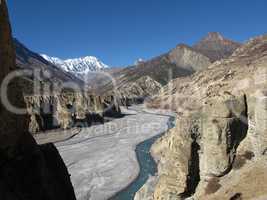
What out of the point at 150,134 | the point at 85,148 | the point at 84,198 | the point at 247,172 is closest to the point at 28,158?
the point at 247,172

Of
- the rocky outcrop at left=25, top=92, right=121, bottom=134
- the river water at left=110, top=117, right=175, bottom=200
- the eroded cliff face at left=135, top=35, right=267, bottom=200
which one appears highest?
the rocky outcrop at left=25, top=92, right=121, bottom=134

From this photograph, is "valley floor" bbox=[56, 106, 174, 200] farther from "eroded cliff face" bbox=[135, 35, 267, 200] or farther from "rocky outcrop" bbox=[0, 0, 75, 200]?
"rocky outcrop" bbox=[0, 0, 75, 200]

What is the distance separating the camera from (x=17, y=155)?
64.3 ft

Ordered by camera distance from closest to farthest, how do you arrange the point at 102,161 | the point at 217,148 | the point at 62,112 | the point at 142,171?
1. the point at 217,148
2. the point at 142,171
3. the point at 102,161
4. the point at 62,112

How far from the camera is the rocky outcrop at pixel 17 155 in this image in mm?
18531

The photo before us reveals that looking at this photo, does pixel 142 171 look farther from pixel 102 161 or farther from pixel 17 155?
pixel 17 155

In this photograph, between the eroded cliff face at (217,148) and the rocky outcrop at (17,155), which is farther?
the eroded cliff face at (217,148)

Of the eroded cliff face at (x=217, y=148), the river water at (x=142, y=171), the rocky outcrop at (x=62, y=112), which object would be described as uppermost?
the rocky outcrop at (x=62, y=112)

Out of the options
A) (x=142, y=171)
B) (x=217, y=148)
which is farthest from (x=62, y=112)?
(x=217, y=148)

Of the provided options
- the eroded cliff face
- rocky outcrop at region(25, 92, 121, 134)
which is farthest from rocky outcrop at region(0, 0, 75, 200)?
rocky outcrop at region(25, 92, 121, 134)

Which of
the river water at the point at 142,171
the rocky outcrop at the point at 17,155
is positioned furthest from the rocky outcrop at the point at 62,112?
the rocky outcrop at the point at 17,155

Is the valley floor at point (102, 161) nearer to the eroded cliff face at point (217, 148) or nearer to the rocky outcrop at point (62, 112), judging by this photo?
the eroded cliff face at point (217, 148)

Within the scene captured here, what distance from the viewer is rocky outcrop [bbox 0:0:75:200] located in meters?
18.5

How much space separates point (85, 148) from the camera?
328ft
